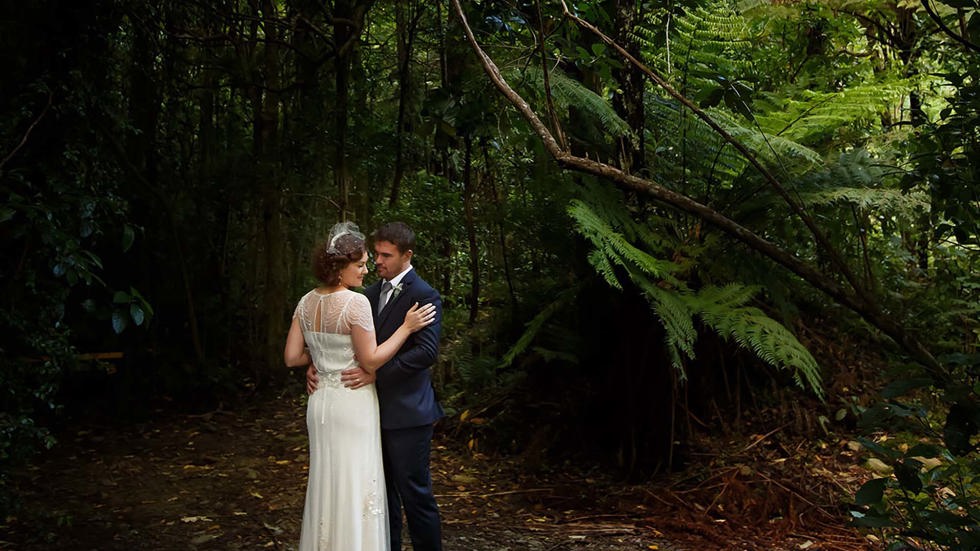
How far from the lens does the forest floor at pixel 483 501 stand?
4.45 m

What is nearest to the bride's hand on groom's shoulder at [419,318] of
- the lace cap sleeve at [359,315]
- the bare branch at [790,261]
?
the lace cap sleeve at [359,315]

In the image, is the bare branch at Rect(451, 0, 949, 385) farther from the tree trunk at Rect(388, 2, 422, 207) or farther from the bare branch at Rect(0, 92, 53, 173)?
the tree trunk at Rect(388, 2, 422, 207)

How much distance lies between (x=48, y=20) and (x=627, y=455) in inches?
171

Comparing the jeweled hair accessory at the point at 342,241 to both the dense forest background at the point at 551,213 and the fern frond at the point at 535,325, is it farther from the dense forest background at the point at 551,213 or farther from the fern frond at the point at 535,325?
the fern frond at the point at 535,325

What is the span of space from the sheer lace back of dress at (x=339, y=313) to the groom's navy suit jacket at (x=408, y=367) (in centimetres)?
18

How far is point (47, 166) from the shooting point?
163 inches

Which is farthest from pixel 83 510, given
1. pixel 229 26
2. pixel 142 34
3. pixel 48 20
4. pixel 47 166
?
pixel 229 26

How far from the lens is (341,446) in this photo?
3562mm

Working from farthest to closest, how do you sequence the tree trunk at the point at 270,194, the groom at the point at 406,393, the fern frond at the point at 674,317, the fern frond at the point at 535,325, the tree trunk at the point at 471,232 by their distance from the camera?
the tree trunk at the point at 471,232, the tree trunk at the point at 270,194, the fern frond at the point at 535,325, the fern frond at the point at 674,317, the groom at the point at 406,393

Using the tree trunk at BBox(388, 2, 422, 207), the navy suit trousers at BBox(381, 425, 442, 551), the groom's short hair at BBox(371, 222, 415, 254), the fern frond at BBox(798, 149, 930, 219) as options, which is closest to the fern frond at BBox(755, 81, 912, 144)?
the fern frond at BBox(798, 149, 930, 219)

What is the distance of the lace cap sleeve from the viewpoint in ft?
11.6

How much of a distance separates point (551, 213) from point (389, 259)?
1.96 metres

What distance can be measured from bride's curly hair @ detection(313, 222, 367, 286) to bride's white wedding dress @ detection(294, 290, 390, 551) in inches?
3.4

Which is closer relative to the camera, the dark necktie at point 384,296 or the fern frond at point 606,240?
the dark necktie at point 384,296
